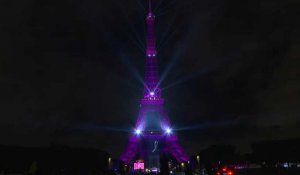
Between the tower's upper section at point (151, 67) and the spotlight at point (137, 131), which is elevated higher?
the tower's upper section at point (151, 67)

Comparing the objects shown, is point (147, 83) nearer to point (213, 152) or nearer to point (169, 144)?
point (169, 144)

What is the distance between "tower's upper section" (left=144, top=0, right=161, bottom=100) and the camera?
84312 mm

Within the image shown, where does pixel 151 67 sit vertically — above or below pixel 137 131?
above

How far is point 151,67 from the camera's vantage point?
279ft

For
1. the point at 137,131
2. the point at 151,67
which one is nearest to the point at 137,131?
the point at 137,131

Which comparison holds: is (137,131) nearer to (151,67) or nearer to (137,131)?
(137,131)

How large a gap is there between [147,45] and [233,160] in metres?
36.3

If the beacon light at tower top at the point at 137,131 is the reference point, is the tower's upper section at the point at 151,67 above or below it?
above

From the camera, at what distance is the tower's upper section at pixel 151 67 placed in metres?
84.3

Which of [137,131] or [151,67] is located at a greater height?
[151,67]

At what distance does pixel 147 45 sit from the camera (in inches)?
3322

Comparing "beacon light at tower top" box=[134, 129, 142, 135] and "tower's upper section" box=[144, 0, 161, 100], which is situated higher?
"tower's upper section" box=[144, 0, 161, 100]

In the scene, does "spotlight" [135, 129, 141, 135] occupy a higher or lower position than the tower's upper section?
lower

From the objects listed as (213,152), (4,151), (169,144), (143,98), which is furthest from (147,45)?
(213,152)
